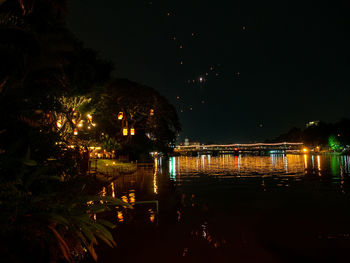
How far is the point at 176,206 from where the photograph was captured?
13.2 metres

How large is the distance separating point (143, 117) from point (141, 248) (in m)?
30.8

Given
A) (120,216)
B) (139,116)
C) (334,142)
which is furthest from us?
(334,142)

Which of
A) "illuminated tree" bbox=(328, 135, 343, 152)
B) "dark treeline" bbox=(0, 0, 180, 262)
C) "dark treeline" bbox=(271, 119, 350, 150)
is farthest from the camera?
"illuminated tree" bbox=(328, 135, 343, 152)

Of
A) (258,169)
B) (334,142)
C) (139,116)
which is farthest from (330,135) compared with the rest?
(139,116)

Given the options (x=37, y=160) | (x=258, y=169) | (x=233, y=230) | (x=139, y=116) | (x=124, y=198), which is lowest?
(x=233, y=230)

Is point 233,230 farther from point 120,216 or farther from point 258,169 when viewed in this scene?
point 258,169

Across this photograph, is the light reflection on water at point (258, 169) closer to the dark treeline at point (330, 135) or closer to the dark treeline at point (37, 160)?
the dark treeline at point (37, 160)

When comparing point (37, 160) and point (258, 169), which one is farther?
point (258, 169)

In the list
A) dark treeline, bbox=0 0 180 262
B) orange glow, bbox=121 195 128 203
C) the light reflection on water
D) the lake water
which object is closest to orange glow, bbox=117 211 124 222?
the lake water

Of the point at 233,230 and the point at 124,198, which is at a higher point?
the point at 124,198

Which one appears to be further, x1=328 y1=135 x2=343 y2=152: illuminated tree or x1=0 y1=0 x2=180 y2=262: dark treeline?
x1=328 y1=135 x2=343 y2=152: illuminated tree

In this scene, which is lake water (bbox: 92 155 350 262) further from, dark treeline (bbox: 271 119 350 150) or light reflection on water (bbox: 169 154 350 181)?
dark treeline (bbox: 271 119 350 150)

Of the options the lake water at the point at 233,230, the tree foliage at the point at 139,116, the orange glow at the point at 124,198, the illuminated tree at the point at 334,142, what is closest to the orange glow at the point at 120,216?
the lake water at the point at 233,230

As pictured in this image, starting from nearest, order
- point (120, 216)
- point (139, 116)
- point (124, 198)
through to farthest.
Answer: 1. point (120, 216)
2. point (124, 198)
3. point (139, 116)
